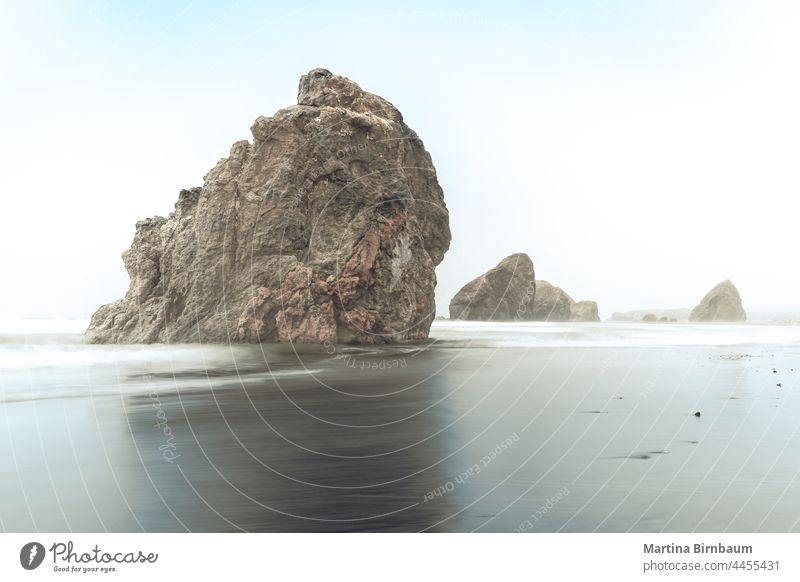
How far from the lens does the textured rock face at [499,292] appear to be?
86.8 meters

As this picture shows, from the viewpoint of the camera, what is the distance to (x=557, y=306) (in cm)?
10569

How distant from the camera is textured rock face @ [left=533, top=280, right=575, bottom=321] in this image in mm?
104125

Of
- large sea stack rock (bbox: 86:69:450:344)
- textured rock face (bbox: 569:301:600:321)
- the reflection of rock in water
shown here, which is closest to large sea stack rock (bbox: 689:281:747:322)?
textured rock face (bbox: 569:301:600:321)

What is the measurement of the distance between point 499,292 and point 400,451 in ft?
259

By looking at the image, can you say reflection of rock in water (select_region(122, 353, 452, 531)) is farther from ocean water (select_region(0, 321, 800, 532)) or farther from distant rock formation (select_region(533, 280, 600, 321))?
distant rock formation (select_region(533, 280, 600, 321))

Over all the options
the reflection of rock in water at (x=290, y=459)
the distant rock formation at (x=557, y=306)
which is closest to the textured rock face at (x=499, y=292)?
the distant rock formation at (x=557, y=306)

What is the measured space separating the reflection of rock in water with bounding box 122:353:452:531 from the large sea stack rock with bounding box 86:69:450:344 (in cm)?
1360

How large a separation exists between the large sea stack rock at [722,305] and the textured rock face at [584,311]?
13.3m

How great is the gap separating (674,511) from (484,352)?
22383 mm

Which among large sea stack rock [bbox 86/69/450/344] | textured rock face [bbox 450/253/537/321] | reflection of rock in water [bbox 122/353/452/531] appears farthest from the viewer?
textured rock face [bbox 450/253/537/321]

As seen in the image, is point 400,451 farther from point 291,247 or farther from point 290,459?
point 291,247

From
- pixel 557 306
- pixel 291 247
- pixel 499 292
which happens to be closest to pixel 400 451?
pixel 291 247

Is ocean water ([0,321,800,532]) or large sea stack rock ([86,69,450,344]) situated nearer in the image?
ocean water ([0,321,800,532])
